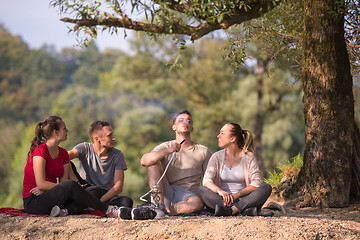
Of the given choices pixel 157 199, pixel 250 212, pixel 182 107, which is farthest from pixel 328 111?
pixel 182 107

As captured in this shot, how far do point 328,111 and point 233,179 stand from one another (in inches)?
69.4

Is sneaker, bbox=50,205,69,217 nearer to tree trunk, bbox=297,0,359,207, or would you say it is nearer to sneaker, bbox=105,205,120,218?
sneaker, bbox=105,205,120,218

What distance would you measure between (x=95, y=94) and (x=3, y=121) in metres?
7.92

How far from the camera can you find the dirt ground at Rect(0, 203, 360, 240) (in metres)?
3.90

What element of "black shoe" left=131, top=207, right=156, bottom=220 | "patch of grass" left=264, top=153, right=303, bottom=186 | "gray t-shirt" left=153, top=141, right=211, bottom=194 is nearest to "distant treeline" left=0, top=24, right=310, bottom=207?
"patch of grass" left=264, top=153, right=303, bottom=186

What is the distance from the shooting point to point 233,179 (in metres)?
4.99

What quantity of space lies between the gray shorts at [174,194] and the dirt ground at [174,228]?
3.01 feet

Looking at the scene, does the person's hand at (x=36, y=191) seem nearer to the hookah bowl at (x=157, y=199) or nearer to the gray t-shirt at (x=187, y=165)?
the hookah bowl at (x=157, y=199)

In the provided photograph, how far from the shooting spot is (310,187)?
5.98m

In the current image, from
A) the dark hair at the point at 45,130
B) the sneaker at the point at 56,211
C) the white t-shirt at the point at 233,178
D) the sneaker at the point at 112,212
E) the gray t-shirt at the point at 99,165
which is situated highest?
the dark hair at the point at 45,130

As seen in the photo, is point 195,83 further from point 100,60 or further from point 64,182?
point 100,60

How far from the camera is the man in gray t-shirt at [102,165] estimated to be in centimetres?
502

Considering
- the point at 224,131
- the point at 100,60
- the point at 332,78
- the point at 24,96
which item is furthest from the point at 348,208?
the point at 100,60

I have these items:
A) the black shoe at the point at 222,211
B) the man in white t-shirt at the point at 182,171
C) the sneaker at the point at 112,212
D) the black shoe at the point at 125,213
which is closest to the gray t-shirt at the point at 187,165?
the man in white t-shirt at the point at 182,171
